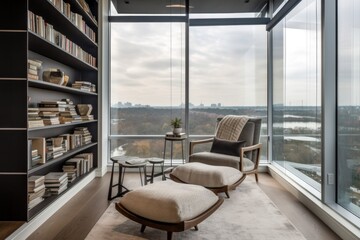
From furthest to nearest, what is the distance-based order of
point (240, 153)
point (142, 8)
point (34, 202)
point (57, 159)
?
point (142, 8) → point (240, 153) → point (57, 159) → point (34, 202)

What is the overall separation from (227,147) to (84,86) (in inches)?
87.4

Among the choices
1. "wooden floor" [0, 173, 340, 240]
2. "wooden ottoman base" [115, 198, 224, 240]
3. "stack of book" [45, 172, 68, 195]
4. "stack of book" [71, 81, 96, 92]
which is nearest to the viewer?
"wooden ottoman base" [115, 198, 224, 240]

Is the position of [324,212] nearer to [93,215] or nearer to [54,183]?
[93,215]

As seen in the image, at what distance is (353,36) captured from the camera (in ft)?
7.82

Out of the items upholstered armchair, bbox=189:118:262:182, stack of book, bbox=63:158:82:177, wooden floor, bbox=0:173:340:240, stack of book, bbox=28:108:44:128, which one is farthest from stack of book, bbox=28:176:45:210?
upholstered armchair, bbox=189:118:262:182

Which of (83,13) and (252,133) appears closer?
(83,13)

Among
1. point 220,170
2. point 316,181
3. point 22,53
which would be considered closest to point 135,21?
point 22,53

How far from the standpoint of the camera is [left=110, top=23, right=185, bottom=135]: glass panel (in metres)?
4.72

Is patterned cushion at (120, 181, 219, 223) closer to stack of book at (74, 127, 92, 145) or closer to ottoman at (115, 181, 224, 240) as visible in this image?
ottoman at (115, 181, 224, 240)

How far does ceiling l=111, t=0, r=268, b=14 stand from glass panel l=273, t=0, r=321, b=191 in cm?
66

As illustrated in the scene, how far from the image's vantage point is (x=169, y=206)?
6.70ft

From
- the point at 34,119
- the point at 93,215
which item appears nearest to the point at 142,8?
the point at 34,119

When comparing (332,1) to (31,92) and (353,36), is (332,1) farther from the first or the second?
(31,92)

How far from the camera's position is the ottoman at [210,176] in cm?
300
